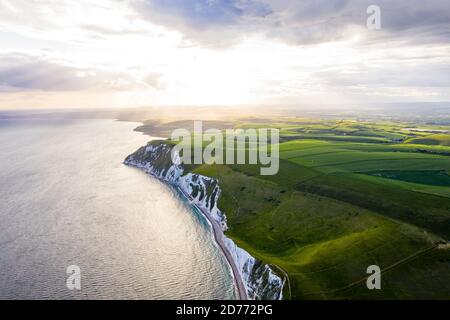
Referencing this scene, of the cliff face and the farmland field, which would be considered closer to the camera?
the farmland field

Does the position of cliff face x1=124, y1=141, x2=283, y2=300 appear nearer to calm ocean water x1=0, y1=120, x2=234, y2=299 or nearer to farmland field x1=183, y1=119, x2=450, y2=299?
farmland field x1=183, y1=119, x2=450, y2=299

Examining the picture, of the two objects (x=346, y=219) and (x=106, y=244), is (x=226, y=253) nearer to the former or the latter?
(x=346, y=219)

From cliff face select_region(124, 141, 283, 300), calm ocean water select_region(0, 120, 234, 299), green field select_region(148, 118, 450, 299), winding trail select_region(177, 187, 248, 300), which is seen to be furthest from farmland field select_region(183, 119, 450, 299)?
calm ocean water select_region(0, 120, 234, 299)

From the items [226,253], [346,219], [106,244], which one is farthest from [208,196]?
[346,219]

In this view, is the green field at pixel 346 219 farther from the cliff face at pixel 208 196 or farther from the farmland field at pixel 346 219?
the cliff face at pixel 208 196

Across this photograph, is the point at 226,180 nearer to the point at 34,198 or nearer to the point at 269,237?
the point at 269,237
